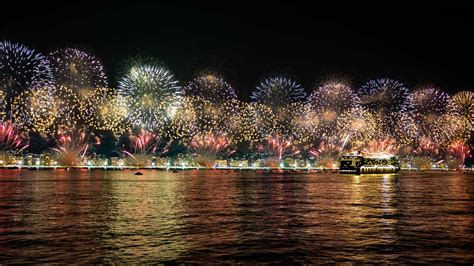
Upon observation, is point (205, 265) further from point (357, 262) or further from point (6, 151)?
point (6, 151)

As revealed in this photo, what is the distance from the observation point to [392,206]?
46094 millimetres

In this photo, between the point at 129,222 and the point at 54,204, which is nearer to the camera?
the point at 129,222

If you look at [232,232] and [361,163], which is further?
[361,163]

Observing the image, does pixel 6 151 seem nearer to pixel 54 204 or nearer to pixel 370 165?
pixel 370 165

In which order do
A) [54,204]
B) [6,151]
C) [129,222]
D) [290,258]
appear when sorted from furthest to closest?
[6,151]
[54,204]
[129,222]
[290,258]

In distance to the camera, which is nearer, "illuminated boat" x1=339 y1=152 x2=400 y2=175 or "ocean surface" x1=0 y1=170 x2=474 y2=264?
"ocean surface" x1=0 y1=170 x2=474 y2=264

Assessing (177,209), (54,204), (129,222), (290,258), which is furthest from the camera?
(54,204)

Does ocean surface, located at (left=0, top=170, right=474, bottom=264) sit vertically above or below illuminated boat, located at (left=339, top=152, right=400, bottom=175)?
below

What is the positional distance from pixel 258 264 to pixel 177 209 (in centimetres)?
2043

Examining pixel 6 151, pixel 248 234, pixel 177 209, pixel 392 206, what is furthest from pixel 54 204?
pixel 6 151

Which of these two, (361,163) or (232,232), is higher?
(361,163)

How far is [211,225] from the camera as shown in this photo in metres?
32.7

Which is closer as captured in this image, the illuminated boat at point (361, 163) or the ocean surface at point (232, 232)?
the ocean surface at point (232, 232)

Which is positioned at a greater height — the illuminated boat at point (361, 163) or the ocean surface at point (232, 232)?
the illuminated boat at point (361, 163)
